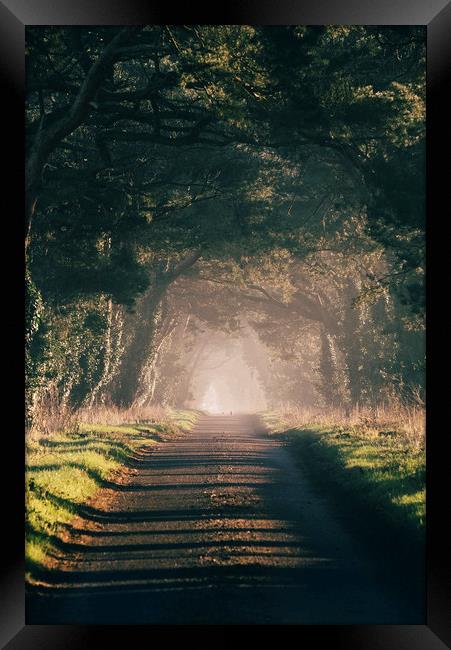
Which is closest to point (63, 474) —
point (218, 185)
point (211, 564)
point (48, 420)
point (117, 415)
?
point (211, 564)

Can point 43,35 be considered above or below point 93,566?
above

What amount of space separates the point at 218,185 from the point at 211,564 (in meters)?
16.7

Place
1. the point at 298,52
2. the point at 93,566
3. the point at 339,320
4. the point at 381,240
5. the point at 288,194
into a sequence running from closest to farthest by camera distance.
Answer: the point at 93,566
the point at 298,52
the point at 381,240
the point at 288,194
the point at 339,320

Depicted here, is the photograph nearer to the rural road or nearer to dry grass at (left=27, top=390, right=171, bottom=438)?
the rural road

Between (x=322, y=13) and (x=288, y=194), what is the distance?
73.2 ft

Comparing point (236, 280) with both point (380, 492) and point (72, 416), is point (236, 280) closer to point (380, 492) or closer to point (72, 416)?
point (72, 416)

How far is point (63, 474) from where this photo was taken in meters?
17.0

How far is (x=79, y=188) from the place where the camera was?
69.0 ft

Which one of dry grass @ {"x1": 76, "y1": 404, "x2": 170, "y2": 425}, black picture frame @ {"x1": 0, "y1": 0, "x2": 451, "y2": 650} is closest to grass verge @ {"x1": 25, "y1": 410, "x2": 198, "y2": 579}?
dry grass @ {"x1": 76, "y1": 404, "x2": 170, "y2": 425}

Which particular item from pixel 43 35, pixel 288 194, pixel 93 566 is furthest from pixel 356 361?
pixel 93 566

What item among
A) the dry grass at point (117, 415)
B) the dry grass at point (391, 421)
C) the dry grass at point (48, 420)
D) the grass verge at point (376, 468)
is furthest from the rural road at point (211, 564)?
the dry grass at point (117, 415)
